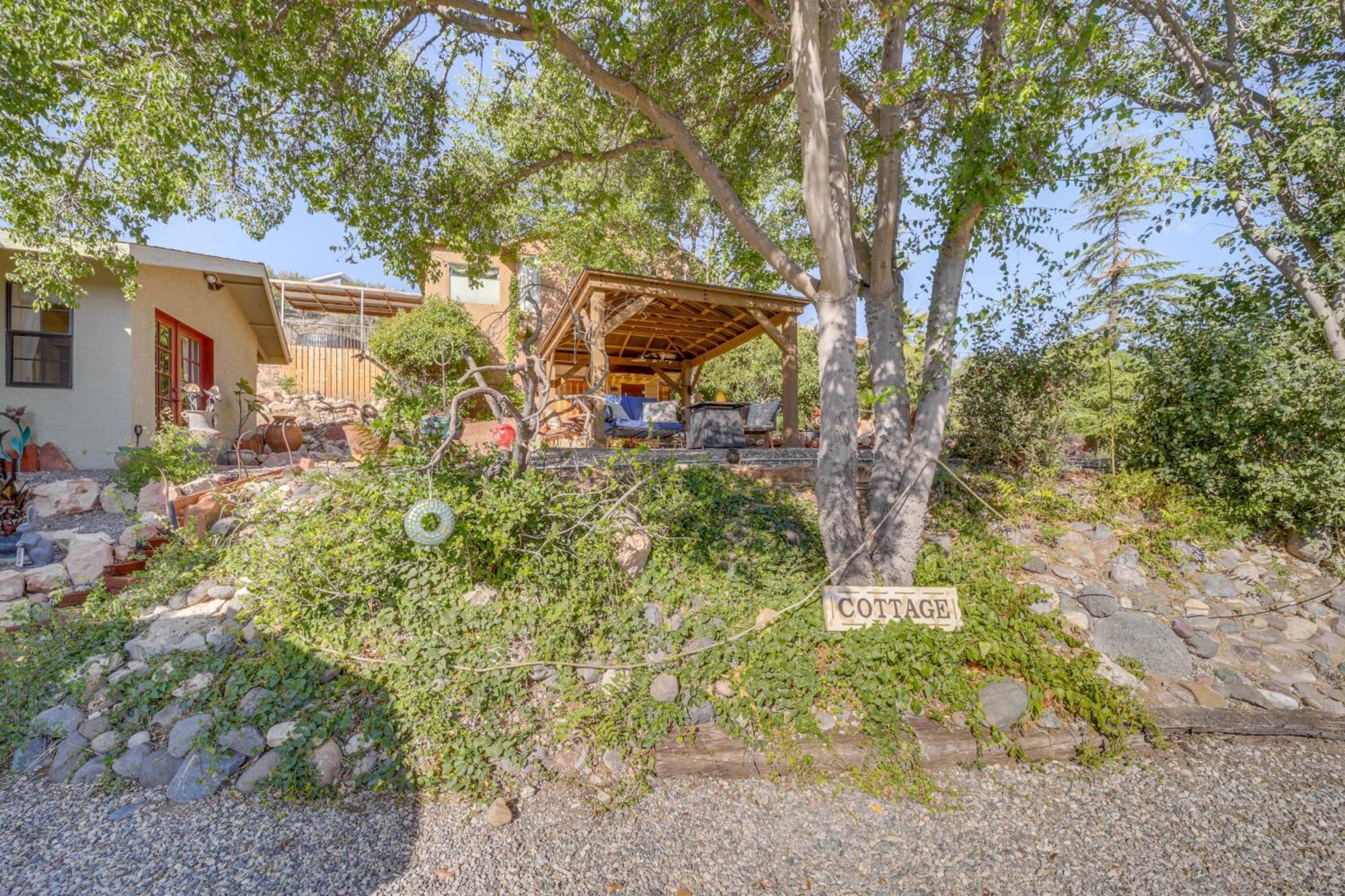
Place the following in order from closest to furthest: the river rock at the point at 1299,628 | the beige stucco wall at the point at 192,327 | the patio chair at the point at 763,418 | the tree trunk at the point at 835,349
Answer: the tree trunk at the point at 835,349 → the river rock at the point at 1299,628 → the beige stucco wall at the point at 192,327 → the patio chair at the point at 763,418

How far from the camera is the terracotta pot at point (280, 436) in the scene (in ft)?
26.3

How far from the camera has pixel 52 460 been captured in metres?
6.32

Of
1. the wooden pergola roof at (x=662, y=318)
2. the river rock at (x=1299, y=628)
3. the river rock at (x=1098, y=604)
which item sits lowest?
the river rock at (x=1299, y=628)

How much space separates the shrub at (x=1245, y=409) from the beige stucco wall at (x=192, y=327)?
10.8 metres

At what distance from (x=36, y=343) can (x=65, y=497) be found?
2976mm

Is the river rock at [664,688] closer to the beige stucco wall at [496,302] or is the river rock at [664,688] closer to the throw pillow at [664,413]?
the throw pillow at [664,413]

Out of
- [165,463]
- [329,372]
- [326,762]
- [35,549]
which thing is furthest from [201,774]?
[329,372]

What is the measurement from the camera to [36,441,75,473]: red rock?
20.5 ft

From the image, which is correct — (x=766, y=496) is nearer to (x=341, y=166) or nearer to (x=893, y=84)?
(x=893, y=84)

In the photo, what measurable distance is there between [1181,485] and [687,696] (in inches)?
186

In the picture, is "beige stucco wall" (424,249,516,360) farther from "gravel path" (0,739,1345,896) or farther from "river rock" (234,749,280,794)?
"gravel path" (0,739,1345,896)

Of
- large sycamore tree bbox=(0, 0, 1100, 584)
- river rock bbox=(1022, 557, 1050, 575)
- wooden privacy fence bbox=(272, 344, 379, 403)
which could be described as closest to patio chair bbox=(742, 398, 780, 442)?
large sycamore tree bbox=(0, 0, 1100, 584)

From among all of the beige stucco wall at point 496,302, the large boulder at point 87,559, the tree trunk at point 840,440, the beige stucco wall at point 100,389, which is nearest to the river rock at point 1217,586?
the tree trunk at point 840,440

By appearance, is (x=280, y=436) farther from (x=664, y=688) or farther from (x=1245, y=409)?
(x=1245, y=409)
